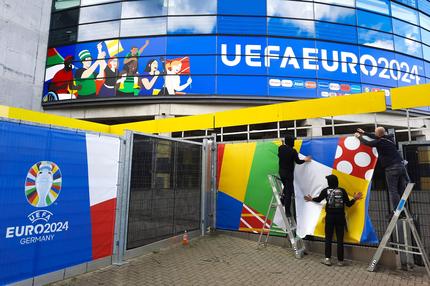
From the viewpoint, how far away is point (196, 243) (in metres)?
7.22

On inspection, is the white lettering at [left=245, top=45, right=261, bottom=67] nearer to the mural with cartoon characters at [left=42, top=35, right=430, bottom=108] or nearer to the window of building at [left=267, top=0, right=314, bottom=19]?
the mural with cartoon characters at [left=42, top=35, right=430, bottom=108]

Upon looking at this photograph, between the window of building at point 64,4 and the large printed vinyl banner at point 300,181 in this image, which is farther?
the window of building at point 64,4

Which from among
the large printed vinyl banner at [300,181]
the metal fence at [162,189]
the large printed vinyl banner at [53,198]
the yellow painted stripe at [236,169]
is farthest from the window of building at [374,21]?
the large printed vinyl banner at [53,198]

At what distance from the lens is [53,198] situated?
4695mm

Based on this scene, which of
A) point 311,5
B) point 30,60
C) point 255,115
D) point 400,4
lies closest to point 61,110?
point 30,60

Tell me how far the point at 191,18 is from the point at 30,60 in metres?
11.4

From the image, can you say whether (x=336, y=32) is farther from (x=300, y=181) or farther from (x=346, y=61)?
(x=300, y=181)

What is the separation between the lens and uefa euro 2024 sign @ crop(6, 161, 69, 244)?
4.30m

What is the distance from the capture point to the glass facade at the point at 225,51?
19359 millimetres

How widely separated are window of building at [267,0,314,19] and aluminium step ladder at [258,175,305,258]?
1615 centimetres

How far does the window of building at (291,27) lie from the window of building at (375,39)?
3570mm

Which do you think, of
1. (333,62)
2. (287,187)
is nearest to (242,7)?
(333,62)

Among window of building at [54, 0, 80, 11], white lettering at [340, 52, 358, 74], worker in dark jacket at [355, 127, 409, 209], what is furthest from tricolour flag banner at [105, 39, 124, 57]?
worker in dark jacket at [355, 127, 409, 209]

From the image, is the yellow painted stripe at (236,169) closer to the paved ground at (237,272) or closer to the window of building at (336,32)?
the paved ground at (237,272)
